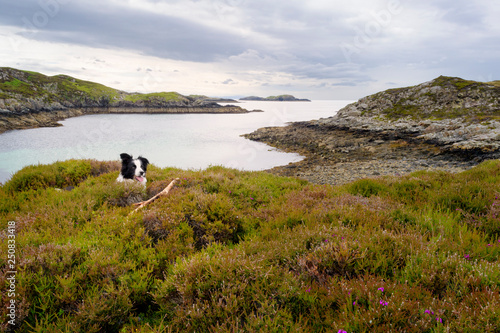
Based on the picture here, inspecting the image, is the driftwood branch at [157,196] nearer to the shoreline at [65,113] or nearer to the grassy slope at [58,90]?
the shoreline at [65,113]

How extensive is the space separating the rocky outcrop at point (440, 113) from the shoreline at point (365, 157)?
148 cm

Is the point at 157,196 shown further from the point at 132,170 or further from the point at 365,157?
the point at 365,157

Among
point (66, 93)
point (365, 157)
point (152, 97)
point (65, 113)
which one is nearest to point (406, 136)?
point (365, 157)

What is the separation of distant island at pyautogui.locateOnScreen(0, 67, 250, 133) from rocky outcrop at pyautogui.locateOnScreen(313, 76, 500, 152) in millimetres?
71480

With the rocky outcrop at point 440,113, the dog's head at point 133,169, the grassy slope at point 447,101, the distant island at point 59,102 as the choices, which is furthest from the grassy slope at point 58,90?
the grassy slope at point 447,101

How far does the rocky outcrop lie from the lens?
24000 mm

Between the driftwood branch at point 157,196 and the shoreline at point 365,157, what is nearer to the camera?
the driftwood branch at point 157,196

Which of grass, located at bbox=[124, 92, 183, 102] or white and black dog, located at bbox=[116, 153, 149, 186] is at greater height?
grass, located at bbox=[124, 92, 183, 102]

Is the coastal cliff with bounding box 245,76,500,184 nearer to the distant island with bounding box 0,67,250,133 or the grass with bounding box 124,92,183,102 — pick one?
the distant island with bounding box 0,67,250,133

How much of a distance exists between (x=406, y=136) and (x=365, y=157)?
8829 mm

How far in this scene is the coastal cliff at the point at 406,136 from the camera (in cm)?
2062

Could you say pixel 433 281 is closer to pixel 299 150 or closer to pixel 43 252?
pixel 43 252

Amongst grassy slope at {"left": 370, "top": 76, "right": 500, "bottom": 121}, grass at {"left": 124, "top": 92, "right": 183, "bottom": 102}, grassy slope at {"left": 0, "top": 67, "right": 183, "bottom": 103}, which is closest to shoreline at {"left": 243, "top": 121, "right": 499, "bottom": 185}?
grassy slope at {"left": 370, "top": 76, "right": 500, "bottom": 121}

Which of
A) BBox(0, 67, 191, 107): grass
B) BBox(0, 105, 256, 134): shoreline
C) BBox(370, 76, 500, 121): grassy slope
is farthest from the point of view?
BBox(0, 67, 191, 107): grass
